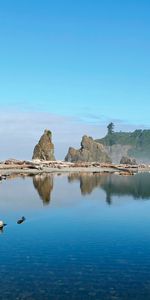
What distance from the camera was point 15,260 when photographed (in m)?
38.2

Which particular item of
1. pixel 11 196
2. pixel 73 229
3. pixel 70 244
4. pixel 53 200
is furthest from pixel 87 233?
pixel 11 196

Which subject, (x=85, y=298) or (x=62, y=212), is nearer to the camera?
(x=85, y=298)

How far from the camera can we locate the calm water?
31.1 m

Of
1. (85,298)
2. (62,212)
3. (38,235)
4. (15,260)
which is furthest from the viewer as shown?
(62,212)

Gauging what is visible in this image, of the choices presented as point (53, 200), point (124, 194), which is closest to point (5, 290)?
point (53, 200)

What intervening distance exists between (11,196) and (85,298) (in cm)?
5861

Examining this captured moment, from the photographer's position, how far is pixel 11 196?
8600 centimetres

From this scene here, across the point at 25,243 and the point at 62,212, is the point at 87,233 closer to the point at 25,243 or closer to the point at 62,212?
the point at 25,243

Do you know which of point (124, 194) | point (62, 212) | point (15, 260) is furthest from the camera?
point (124, 194)

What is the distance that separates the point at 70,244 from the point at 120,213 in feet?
81.6

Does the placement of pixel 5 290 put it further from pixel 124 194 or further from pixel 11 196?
pixel 124 194

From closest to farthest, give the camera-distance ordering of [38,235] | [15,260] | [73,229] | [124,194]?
[15,260], [38,235], [73,229], [124,194]

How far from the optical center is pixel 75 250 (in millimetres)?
42281

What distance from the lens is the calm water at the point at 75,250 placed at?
31.1 metres
